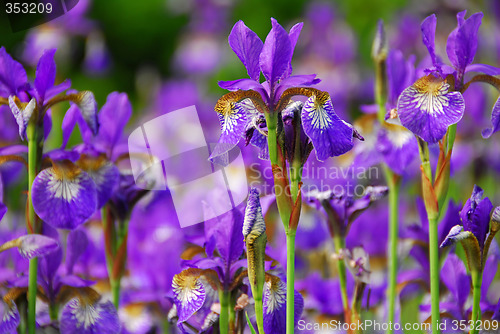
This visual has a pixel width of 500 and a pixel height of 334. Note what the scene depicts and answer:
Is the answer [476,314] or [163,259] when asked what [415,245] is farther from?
[163,259]

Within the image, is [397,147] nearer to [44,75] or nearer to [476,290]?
[476,290]

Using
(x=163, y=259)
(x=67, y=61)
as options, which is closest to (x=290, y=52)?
(x=163, y=259)

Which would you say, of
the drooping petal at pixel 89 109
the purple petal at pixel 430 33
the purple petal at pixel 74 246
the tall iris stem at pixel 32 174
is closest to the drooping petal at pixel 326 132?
the purple petal at pixel 430 33

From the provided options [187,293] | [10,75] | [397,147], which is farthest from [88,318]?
[397,147]

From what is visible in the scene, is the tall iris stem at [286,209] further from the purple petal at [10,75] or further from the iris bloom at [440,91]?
the purple petal at [10,75]

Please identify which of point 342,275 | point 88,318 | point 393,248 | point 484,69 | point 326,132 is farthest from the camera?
point 393,248
